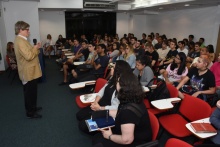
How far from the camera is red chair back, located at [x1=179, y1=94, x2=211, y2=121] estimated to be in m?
2.27

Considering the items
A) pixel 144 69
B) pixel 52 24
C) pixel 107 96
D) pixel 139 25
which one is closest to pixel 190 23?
pixel 139 25

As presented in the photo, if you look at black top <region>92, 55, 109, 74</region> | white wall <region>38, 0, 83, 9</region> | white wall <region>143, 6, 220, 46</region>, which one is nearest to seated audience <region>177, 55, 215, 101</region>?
black top <region>92, 55, 109, 74</region>

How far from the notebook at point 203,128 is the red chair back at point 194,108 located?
285 millimetres

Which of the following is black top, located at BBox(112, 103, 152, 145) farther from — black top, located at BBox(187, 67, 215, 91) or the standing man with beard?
the standing man with beard

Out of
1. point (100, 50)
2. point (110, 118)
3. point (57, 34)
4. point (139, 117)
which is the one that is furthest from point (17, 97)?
point (57, 34)

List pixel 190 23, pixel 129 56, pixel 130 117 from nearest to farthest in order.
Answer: pixel 130 117 < pixel 129 56 < pixel 190 23

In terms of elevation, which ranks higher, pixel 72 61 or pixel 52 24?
pixel 52 24

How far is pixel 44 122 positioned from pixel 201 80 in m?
2.88

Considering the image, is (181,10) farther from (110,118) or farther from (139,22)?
(110,118)

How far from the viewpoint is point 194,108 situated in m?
2.43

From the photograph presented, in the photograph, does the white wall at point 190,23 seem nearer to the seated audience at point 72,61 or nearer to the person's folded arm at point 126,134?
the seated audience at point 72,61

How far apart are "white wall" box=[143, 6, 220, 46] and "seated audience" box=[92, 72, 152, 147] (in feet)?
23.2

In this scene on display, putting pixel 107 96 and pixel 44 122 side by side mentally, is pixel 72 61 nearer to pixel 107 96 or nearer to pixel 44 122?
pixel 44 122

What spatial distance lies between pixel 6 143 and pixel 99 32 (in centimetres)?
1022
